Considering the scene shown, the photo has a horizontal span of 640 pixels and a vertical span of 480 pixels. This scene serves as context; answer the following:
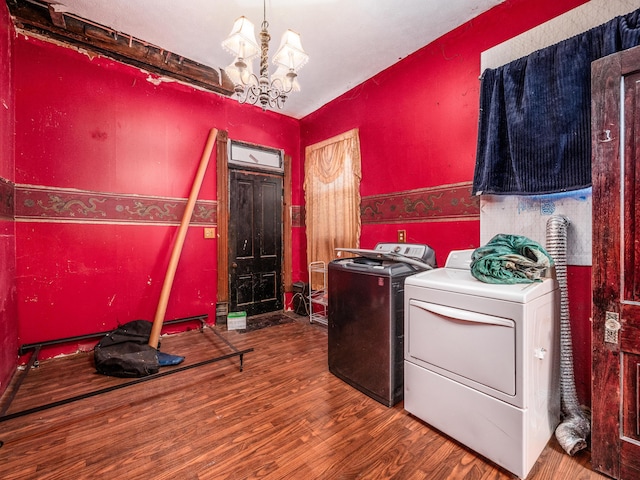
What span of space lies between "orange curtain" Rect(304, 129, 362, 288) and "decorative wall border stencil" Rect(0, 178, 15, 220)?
2.97m

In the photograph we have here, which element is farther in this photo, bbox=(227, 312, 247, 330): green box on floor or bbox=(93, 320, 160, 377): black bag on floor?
bbox=(227, 312, 247, 330): green box on floor

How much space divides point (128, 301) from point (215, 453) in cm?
215

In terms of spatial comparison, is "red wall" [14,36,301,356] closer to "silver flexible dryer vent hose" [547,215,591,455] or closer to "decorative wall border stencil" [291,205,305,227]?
"decorative wall border stencil" [291,205,305,227]

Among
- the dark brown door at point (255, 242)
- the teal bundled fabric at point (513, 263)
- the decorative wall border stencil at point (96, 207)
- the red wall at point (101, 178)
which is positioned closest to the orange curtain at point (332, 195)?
the dark brown door at point (255, 242)

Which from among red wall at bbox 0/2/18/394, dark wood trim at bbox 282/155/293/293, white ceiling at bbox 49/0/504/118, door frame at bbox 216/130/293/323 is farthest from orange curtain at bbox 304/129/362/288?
red wall at bbox 0/2/18/394

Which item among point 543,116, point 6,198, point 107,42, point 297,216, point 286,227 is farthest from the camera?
point 297,216

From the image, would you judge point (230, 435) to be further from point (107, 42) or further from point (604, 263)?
point (107, 42)

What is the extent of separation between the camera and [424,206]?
2688mm

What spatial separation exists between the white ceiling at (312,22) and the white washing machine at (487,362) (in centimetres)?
215

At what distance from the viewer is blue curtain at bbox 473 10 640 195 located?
5.43 feet

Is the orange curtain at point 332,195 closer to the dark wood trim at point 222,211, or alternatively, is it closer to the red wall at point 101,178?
the dark wood trim at point 222,211

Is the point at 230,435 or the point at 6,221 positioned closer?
the point at 230,435

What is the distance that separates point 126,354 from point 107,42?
2790 millimetres

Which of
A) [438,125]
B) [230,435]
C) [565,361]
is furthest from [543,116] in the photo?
[230,435]
